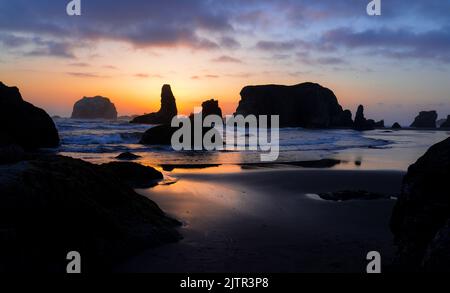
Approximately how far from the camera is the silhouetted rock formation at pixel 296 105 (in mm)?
106250

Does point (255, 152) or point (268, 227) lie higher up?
point (255, 152)

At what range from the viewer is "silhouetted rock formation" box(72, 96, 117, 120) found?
190m

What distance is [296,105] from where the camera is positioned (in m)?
110

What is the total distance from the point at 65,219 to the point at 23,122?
880 inches

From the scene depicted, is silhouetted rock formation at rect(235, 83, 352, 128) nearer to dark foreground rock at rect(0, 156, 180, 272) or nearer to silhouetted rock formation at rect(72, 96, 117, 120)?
dark foreground rock at rect(0, 156, 180, 272)

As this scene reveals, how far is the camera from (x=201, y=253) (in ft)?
16.8

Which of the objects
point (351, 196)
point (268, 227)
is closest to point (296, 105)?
point (351, 196)

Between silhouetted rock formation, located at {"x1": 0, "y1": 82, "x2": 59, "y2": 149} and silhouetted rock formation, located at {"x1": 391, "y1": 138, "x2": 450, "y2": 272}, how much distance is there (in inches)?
913

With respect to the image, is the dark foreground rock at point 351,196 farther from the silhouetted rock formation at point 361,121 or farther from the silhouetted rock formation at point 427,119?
the silhouetted rock formation at point 427,119

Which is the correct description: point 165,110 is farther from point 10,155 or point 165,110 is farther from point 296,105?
point 10,155

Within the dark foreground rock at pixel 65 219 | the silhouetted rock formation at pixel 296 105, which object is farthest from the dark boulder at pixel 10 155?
the silhouetted rock formation at pixel 296 105

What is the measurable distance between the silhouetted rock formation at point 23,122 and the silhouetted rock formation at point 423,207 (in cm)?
2320

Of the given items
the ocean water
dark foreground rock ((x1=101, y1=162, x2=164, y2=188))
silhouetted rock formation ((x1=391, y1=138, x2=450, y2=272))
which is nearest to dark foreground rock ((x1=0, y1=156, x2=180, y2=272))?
silhouetted rock formation ((x1=391, y1=138, x2=450, y2=272))
